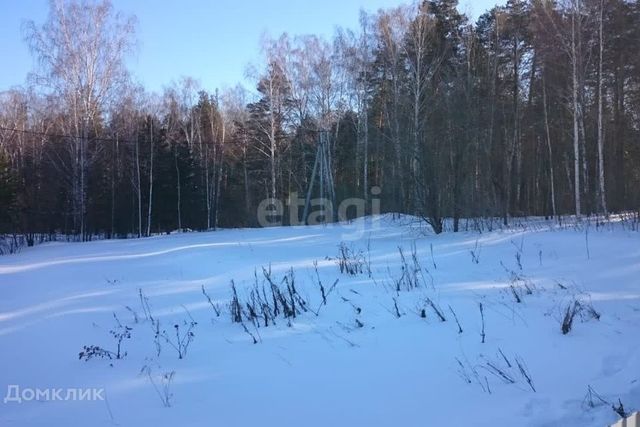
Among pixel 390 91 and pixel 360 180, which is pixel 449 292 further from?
pixel 360 180

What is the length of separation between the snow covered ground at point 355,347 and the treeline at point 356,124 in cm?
749

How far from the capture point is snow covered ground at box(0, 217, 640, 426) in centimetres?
356

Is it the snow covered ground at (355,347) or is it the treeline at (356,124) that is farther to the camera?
the treeline at (356,124)

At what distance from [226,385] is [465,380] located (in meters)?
2.03

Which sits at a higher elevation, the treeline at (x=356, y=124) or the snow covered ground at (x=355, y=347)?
the treeline at (x=356, y=124)

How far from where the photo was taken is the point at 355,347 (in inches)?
189

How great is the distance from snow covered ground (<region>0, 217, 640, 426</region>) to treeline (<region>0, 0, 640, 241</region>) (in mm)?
7485

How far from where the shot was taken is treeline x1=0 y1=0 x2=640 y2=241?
19.4 meters

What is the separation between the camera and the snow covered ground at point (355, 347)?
356 cm

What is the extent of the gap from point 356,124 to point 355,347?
26.6m

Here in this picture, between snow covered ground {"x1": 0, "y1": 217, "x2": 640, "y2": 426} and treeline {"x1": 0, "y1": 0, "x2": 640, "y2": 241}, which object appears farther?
treeline {"x1": 0, "y1": 0, "x2": 640, "y2": 241}

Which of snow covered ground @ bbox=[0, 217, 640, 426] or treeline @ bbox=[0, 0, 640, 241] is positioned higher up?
treeline @ bbox=[0, 0, 640, 241]

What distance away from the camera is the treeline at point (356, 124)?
19422mm

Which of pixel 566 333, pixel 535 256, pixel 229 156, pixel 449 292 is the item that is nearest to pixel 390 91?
pixel 229 156
